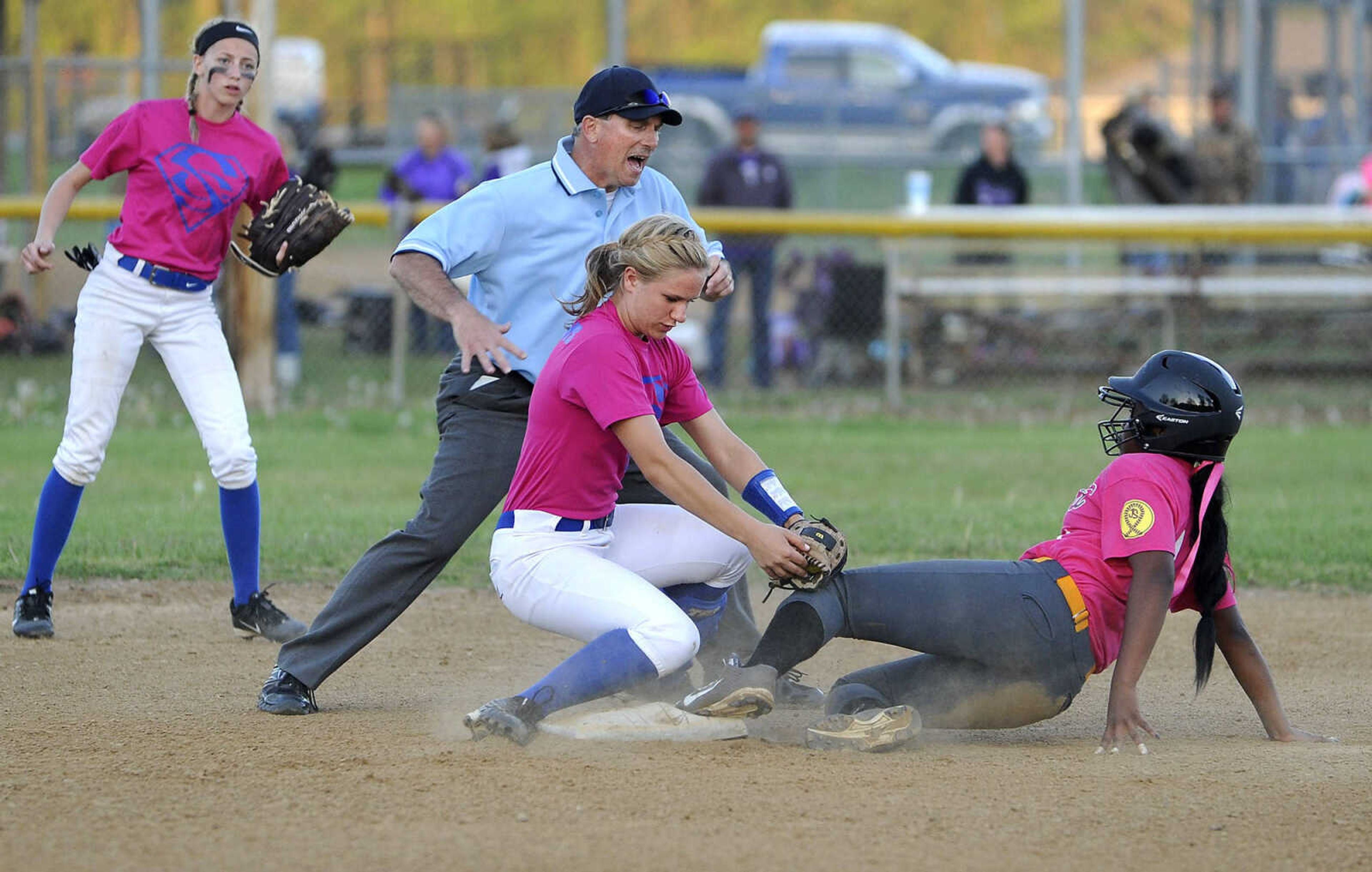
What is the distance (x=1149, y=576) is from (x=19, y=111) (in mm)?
24466

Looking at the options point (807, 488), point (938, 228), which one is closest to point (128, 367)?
point (807, 488)

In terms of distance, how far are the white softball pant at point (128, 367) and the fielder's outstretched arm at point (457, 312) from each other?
55.6 inches

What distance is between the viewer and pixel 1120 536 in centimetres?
432

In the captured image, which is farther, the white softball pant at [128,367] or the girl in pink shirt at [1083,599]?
the white softball pant at [128,367]

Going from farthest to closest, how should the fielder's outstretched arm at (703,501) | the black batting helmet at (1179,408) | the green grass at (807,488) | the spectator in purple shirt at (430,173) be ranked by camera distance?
the spectator in purple shirt at (430,173) → the green grass at (807,488) → the black batting helmet at (1179,408) → the fielder's outstretched arm at (703,501)

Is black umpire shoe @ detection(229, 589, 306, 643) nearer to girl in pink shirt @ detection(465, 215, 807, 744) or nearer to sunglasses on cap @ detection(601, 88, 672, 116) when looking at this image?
girl in pink shirt @ detection(465, 215, 807, 744)

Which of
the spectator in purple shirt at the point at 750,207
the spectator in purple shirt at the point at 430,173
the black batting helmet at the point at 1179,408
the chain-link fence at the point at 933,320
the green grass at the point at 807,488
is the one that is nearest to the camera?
the black batting helmet at the point at 1179,408

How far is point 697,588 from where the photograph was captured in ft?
15.8

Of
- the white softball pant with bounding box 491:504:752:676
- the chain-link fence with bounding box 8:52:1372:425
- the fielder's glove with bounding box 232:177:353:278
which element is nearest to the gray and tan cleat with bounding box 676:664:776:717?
the white softball pant with bounding box 491:504:752:676

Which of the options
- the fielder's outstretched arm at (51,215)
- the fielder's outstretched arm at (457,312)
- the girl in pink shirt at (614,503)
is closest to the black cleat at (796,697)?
the girl in pink shirt at (614,503)

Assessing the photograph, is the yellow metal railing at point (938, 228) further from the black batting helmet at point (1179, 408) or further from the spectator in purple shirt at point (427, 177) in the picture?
the black batting helmet at point (1179, 408)

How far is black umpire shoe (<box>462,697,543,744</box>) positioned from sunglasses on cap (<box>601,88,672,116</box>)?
166 cm

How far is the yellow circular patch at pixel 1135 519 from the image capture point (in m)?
4.29

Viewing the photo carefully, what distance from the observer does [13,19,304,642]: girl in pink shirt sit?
583 cm
